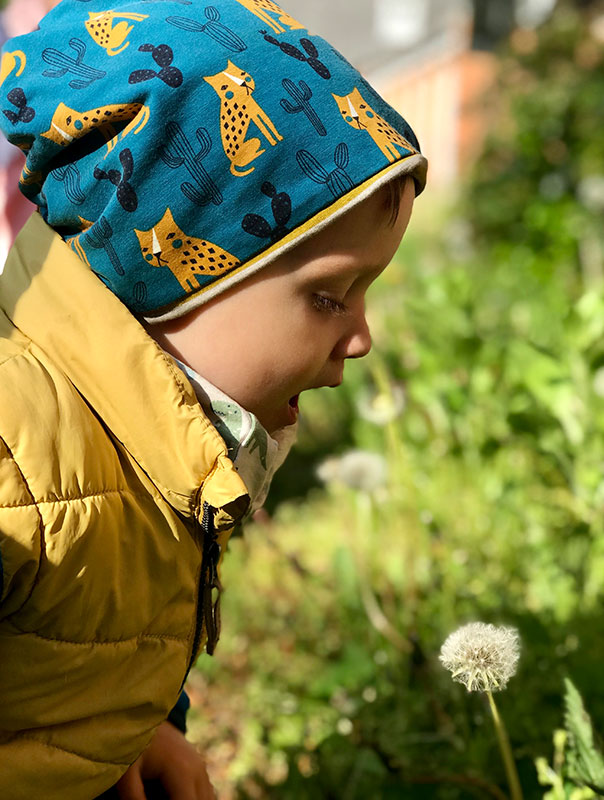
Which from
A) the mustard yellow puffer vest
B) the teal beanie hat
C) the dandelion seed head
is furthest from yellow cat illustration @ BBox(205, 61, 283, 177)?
the dandelion seed head

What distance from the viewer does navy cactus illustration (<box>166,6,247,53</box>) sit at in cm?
101

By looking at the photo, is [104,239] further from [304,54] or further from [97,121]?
[304,54]

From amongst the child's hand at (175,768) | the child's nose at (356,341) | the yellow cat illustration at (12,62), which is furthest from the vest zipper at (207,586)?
the yellow cat illustration at (12,62)

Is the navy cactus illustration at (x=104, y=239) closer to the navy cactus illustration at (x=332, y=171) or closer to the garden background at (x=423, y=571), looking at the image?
the navy cactus illustration at (x=332, y=171)

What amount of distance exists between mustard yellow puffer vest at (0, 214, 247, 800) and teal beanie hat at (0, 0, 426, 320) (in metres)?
0.07

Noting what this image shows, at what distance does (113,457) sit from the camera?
3.27ft

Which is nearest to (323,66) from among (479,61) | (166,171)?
(166,171)

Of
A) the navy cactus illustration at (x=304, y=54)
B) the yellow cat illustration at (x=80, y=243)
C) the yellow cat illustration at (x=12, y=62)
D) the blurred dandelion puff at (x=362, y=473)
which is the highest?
the yellow cat illustration at (x=12, y=62)

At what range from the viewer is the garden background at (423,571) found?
1.58 metres

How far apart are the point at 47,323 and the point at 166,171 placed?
0.22 m

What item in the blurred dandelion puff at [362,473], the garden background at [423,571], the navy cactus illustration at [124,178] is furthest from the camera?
the blurred dandelion puff at [362,473]

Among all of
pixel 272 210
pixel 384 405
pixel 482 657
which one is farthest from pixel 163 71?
pixel 384 405

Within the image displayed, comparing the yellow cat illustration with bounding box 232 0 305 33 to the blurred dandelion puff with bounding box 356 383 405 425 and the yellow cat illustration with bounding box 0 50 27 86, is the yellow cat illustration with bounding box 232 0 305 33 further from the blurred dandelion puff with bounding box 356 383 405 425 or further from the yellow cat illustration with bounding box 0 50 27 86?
the blurred dandelion puff with bounding box 356 383 405 425

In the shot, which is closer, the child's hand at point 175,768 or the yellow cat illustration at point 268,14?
the yellow cat illustration at point 268,14
